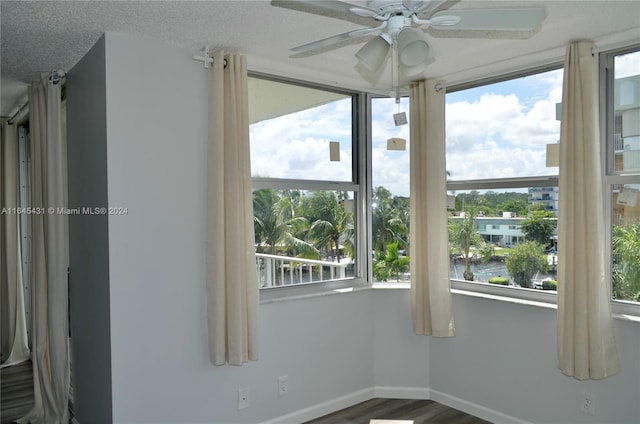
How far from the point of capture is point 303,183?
3.34 meters

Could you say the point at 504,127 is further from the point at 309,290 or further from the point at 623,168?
the point at 309,290

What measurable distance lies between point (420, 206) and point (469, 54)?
108 centimetres

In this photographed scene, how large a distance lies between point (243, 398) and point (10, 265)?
277cm

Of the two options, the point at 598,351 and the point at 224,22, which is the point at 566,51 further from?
the point at 224,22

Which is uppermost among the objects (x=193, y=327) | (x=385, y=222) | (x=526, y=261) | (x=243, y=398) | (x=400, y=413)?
(x=385, y=222)

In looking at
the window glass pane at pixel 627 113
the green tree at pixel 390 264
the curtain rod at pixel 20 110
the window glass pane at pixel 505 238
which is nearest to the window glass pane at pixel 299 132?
the green tree at pixel 390 264

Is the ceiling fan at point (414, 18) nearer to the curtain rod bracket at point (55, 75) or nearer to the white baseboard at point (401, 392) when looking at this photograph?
the curtain rod bracket at point (55, 75)

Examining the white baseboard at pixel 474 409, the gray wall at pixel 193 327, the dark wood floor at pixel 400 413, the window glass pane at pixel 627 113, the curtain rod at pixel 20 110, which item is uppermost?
the curtain rod at pixel 20 110

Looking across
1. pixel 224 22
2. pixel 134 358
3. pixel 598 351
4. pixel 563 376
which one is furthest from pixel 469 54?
pixel 134 358

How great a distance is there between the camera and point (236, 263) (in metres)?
2.72

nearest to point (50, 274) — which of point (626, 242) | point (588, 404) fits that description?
point (588, 404)

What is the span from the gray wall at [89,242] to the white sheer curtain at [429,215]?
2.06 meters

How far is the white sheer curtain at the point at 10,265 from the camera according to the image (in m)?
4.30

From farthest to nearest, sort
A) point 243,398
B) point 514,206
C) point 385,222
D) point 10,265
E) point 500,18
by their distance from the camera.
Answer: point 10,265
point 385,222
point 514,206
point 243,398
point 500,18
